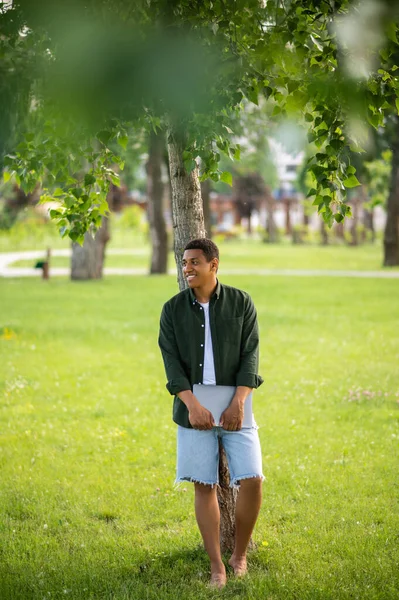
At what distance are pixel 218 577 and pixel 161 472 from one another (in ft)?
8.12

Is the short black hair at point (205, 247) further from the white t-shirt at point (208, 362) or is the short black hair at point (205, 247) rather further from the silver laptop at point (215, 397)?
the silver laptop at point (215, 397)

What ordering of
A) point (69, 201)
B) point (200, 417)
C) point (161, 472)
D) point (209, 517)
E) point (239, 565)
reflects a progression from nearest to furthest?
1. point (200, 417)
2. point (209, 517)
3. point (239, 565)
4. point (69, 201)
5. point (161, 472)

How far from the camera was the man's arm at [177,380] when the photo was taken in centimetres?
419

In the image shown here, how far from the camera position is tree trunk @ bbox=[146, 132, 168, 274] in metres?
28.5

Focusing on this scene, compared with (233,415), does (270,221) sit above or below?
above

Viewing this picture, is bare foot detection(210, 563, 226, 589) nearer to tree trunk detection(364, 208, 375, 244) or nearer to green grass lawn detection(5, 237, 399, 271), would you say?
green grass lawn detection(5, 237, 399, 271)

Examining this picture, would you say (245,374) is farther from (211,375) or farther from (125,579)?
(125,579)

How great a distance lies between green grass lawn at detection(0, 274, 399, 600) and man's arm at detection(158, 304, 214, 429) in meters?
0.95

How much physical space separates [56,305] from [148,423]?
1147 centimetres

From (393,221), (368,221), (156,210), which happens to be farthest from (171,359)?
(368,221)

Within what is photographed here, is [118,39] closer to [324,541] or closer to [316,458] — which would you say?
[324,541]

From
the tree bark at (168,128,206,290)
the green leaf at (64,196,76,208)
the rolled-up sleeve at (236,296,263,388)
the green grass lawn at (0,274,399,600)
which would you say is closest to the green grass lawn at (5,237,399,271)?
the green grass lawn at (0,274,399,600)

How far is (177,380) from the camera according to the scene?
14.0 ft

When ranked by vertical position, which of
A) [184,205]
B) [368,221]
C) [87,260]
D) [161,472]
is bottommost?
[161,472]
